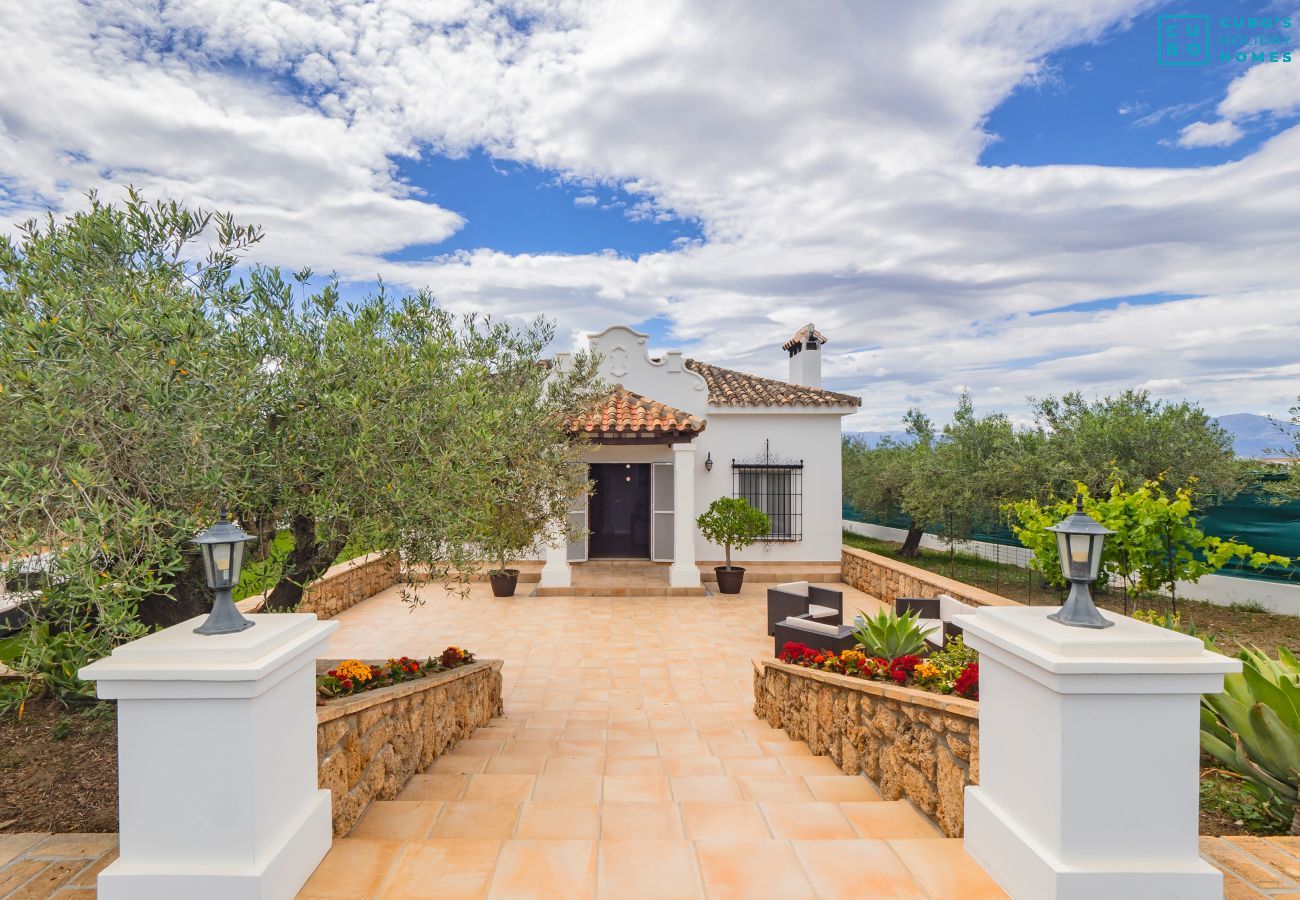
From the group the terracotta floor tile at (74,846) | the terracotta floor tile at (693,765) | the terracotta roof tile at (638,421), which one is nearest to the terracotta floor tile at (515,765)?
the terracotta floor tile at (693,765)

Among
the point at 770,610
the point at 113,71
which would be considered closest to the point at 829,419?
the point at 770,610

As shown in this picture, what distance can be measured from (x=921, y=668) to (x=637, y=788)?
2189 mm

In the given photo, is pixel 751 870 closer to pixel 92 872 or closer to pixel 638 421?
pixel 92 872

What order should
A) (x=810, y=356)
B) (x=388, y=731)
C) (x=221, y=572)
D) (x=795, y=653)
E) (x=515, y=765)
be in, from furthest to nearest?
(x=810, y=356) < (x=795, y=653) < (x=515, y=765) < (x=388, y=731) < (x=221, y=572)

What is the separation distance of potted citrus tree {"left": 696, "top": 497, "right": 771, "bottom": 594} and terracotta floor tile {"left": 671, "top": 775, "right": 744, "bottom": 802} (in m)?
7.73

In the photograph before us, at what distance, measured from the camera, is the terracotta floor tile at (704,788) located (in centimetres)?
436

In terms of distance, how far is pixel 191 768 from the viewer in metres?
2.33

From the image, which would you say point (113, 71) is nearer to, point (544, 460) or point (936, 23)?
point (544, 460)

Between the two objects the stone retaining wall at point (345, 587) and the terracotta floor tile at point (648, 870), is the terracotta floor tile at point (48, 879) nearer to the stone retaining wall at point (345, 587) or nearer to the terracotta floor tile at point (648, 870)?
the terracotta floor tile at point (648, 870)

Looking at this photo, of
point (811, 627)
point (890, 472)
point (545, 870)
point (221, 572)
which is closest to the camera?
point (221, 572)

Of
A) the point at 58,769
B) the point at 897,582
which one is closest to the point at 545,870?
the point at 58,769

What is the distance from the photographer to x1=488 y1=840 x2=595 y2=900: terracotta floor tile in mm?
2557

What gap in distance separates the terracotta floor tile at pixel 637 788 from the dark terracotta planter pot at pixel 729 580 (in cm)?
826

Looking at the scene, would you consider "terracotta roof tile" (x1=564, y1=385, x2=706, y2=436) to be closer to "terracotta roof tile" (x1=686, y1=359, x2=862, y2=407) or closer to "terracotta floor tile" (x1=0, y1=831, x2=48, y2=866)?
"terracotta roof tile" (x1=686, y1=359, x2=862, y2=407)
